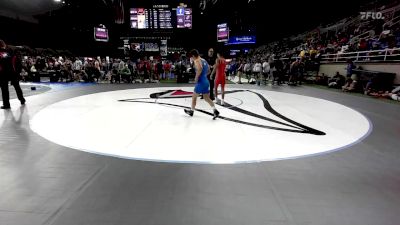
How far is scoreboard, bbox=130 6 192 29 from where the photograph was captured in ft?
74.1

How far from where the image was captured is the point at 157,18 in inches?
891

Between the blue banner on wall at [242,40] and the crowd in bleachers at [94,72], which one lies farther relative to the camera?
the blue banner on wall at [242,40]

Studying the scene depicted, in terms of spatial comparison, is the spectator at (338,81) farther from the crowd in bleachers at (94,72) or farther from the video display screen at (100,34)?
the video display screen at (100,34)

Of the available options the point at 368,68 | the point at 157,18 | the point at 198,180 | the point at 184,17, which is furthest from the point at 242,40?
the point at 198,180

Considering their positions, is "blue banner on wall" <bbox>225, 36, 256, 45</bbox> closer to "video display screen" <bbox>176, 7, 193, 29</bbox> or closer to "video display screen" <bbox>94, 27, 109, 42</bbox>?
"video display screen" <bbox>94, 27, 109, 42</bbox>

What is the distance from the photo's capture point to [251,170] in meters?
3.23

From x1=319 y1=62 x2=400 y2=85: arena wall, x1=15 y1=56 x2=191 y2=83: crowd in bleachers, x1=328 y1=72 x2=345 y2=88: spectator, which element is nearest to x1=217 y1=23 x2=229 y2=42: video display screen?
x1=15 y1=56 x2=191 y2=83: crowd in bleachers

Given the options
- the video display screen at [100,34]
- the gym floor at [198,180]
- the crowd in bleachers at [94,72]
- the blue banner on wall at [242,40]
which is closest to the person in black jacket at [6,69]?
the gym floor at [198,180]

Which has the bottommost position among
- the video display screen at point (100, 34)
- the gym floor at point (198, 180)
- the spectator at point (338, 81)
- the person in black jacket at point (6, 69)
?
the gym floor at point (198, 180)

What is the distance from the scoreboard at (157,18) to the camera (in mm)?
22578

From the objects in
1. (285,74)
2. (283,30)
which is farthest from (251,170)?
(283,30)

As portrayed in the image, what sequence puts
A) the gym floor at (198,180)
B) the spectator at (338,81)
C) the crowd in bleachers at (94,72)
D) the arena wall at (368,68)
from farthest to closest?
the crowd in bleachers at (94,72), the spectator at (338,81), the arena wall at (368,68), the gym floor at (198,180)

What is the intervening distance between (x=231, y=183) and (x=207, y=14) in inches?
1190

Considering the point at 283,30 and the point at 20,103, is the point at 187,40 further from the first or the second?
the point at 20,103
